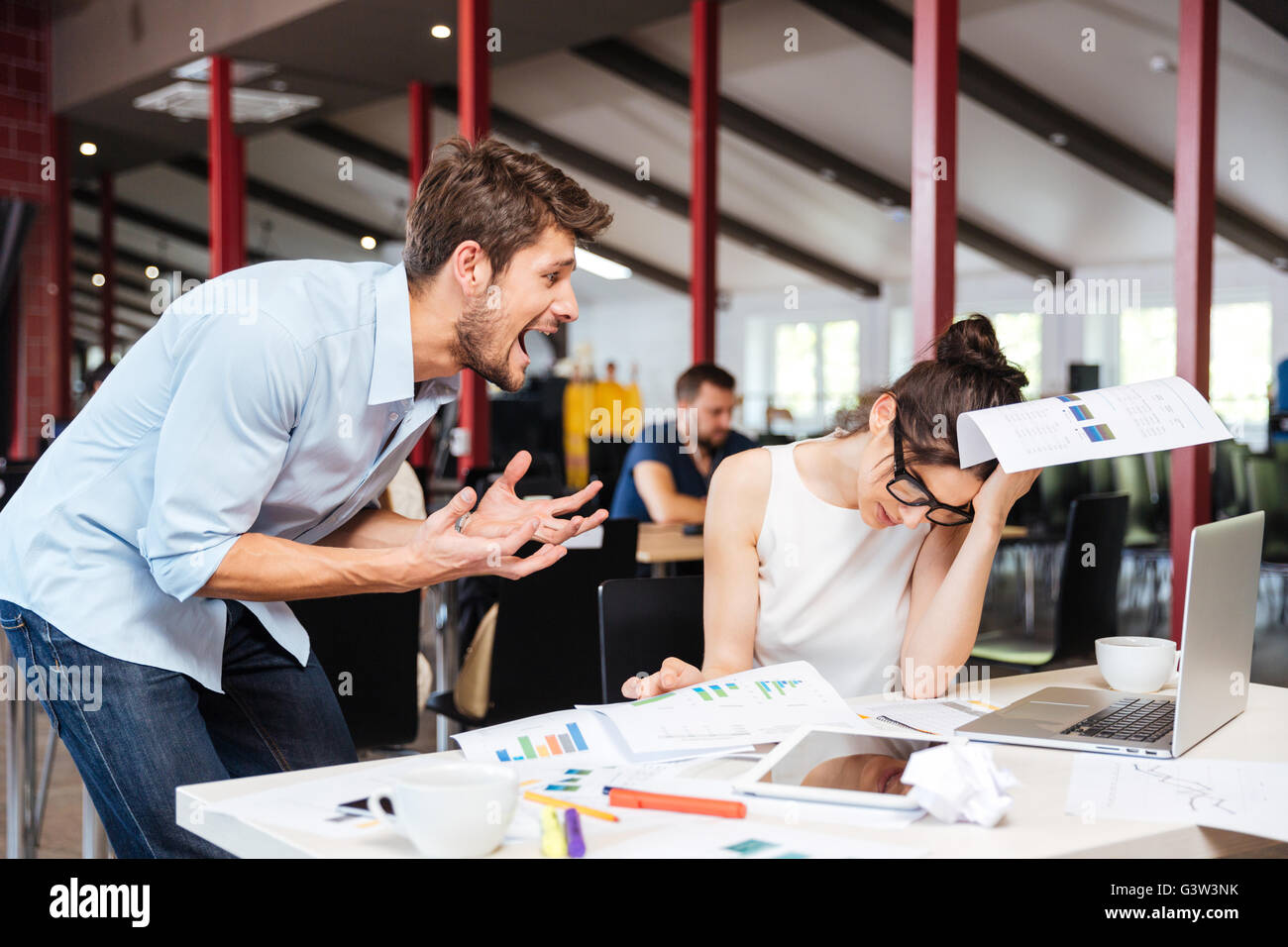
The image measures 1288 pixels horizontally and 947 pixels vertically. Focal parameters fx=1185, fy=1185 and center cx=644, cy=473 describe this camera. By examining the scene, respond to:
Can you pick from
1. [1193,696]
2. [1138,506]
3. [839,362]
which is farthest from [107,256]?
[1193,696]

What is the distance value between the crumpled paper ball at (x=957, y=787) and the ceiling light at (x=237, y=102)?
25.7 feet

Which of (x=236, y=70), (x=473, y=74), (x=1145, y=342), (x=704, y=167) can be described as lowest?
(x=1145, y=342)

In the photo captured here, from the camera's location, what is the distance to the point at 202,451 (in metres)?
1.40

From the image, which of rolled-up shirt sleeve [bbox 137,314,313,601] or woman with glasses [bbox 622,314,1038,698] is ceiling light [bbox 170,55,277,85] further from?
rolled-up shirt sleeve [bbox 137,314,313,601]

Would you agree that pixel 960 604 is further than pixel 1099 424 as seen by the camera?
Yes

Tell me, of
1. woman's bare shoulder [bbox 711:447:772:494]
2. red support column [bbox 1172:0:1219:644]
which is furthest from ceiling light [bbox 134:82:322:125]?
woman's bare shoulder [bbox 711:447:772:494]

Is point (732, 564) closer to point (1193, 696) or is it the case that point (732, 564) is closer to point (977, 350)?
point (977, 350)

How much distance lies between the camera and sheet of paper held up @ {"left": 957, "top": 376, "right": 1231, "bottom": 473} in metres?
1.48

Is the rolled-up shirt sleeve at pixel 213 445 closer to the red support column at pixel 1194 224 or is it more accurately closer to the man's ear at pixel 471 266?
the man's ear at pixel 471 266

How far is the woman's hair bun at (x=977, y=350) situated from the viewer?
1.84 meters

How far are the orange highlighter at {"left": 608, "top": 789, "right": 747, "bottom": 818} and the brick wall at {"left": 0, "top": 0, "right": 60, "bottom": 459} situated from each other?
29.0 feet

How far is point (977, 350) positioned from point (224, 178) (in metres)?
6.60

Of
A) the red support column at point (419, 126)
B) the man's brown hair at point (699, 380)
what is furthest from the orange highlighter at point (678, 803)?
the red support column at point (419, 126)
